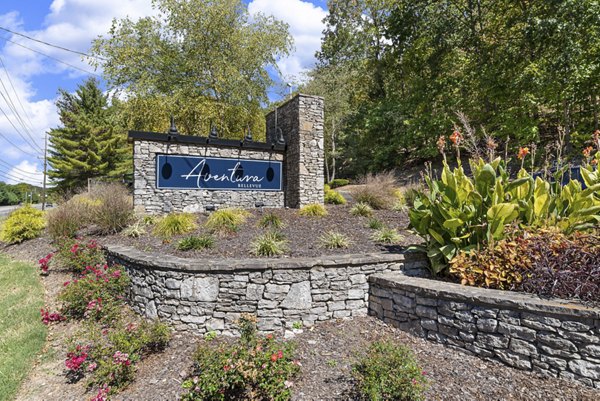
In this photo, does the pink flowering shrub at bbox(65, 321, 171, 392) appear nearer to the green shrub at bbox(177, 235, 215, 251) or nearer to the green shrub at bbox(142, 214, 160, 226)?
the green shrub at bbox(177, 235, 215, 251)

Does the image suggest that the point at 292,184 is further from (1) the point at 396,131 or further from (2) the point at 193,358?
(1) the point at 396,131

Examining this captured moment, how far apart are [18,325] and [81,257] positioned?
1398mm

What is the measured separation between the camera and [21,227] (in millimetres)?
8352

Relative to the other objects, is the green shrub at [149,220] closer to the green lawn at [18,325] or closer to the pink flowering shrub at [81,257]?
the pink flowering shrub at [81,257]

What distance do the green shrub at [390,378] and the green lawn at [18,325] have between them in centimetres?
326

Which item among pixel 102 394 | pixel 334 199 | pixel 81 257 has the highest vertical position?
pixel 334 199

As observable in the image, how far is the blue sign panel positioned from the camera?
7.60 metres

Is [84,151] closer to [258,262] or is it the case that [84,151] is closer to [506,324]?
[258,262]

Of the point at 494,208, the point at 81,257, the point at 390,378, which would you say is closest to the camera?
the point at 390,378

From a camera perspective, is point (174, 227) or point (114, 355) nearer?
point (114, 355)

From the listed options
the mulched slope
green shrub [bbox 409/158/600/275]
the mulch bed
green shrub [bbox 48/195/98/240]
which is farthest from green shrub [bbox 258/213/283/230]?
green shrub [bbox 48/195/98/240]

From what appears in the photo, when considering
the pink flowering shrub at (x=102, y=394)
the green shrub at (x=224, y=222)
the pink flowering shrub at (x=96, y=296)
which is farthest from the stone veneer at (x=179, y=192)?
the pink flowering shrub at (x=102, y=394)

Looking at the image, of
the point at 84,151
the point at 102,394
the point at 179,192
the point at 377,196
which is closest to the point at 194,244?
the point at 102,394

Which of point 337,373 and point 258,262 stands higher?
point 258,262
